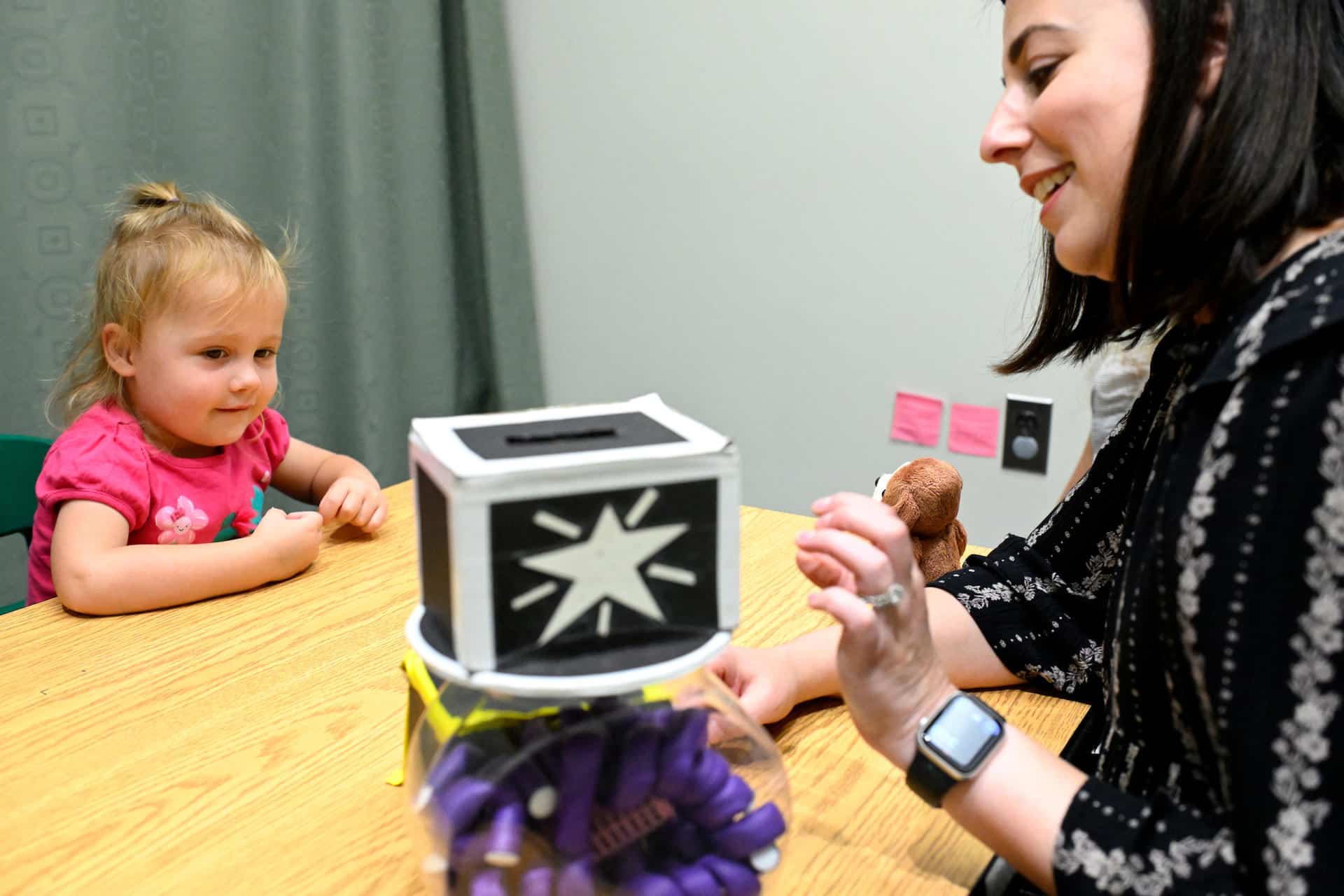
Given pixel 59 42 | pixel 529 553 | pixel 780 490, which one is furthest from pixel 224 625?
pixel 780 490

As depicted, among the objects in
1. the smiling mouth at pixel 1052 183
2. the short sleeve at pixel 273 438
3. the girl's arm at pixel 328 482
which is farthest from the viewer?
the short sleeve at pixel 273 438

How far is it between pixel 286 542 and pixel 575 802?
0.68 metres

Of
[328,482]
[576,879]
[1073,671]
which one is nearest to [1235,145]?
[1073,671]

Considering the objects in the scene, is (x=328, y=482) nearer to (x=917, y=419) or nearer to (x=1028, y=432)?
(x=917, y=419)

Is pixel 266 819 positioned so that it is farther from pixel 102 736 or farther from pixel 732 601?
pixel 732 601


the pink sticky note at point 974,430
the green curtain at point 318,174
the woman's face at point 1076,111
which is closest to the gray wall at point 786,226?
the pink sticky note at point 974,430

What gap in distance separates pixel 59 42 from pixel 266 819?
5.22 feet

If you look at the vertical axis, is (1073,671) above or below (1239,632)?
below

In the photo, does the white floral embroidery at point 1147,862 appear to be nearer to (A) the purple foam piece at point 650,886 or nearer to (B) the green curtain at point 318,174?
(A) the purple foam piece at point 650,886

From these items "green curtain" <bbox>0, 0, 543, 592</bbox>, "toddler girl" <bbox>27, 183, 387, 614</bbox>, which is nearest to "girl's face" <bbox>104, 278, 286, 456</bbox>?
"toddler girl" <bbox>27, 183, 387, 614</bbox>

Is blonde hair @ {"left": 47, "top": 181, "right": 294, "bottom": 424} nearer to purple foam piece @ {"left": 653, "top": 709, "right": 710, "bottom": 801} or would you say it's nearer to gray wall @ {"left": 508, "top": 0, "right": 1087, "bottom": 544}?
purple foam piece @ {"left": 653, "top": 709, "right": 710, "bottom": 801}

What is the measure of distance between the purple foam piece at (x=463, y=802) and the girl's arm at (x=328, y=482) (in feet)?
2.43

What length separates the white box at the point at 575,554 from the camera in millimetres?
497

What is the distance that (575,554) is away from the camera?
0.51 metres
